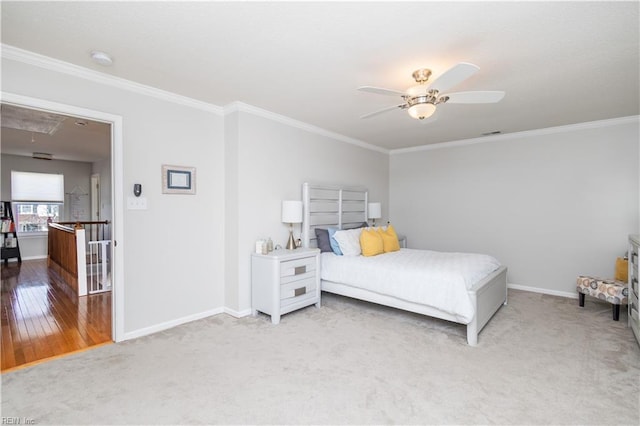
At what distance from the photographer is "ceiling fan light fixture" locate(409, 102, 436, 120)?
2516mm

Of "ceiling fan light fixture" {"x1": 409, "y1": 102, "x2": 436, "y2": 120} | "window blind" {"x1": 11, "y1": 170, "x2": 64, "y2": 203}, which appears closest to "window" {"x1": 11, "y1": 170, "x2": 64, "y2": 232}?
"window blind" {"x1": 11, "y1": 170, "x2": 64, "y2": 203}

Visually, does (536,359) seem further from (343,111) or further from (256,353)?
(343,111)

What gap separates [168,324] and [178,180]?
1.54m

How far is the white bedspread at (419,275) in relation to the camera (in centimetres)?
300

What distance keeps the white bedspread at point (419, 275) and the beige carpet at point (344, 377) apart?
370mm

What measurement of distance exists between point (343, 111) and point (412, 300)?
91.8 inches

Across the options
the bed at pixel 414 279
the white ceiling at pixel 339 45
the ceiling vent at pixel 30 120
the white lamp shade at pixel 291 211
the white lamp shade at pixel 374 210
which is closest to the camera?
the white ceiling at pixel 339 45

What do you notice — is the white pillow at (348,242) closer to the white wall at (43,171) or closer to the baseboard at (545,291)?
the baseboard at (545,291)

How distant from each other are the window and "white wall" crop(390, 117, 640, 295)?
851 centimetres

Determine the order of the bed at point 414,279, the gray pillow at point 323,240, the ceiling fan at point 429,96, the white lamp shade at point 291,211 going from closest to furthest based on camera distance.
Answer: the ceiling fan at point 429,96, the bed at point 414,279, the white lamp shade at point 291,211, the gray pillow at point 323,240

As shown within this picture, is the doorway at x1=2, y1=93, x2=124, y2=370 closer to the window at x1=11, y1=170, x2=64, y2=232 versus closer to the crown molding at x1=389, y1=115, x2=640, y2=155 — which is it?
the crown molding at x1=389, y1=115, x2=640, y2=155

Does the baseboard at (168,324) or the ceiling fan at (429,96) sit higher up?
the ceiling fan at (429,96)

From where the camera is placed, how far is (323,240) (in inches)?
172

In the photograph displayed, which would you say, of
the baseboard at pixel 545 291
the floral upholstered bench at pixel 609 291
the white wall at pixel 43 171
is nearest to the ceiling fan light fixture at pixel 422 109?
the floral upholstered bench at pixel 609 291
